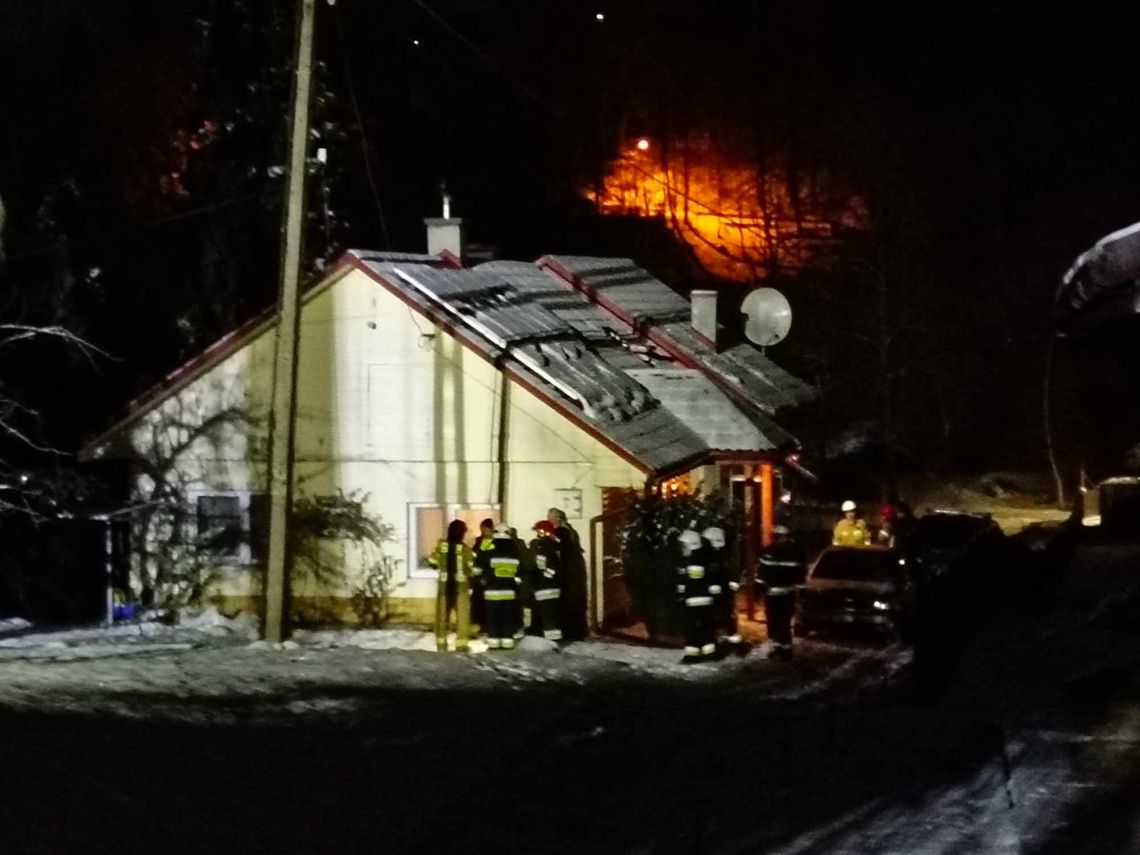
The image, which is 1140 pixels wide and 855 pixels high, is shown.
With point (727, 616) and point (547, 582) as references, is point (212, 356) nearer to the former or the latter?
point (547, 582)

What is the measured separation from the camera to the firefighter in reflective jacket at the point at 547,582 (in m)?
19.9

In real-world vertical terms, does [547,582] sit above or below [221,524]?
below

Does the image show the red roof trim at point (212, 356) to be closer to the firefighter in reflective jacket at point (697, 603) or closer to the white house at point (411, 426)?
the white house at point (411, 426)

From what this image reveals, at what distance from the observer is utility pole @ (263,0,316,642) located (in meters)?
18.8

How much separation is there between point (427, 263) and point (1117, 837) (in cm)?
1636

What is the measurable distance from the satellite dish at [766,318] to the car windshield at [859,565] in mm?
7733

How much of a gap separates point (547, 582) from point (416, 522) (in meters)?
2.87

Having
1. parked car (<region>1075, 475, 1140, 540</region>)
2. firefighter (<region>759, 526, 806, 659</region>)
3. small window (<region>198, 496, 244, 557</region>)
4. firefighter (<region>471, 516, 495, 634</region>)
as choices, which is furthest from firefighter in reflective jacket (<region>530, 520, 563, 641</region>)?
parked car (<region>1075, 475, 1140, 540</region>)

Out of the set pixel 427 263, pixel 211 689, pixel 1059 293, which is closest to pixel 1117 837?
pixel 1059 293

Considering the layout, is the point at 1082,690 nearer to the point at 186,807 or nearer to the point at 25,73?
the point at 186,807

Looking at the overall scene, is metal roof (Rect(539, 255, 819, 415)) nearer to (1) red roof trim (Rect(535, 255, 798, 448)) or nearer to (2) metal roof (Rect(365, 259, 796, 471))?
(1) red roof trim (Rect(535, 255, 798, 448))

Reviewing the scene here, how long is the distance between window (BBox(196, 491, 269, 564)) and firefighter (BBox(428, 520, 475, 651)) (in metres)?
3.28

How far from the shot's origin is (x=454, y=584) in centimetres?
2034

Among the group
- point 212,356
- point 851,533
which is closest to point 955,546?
point 851,533
